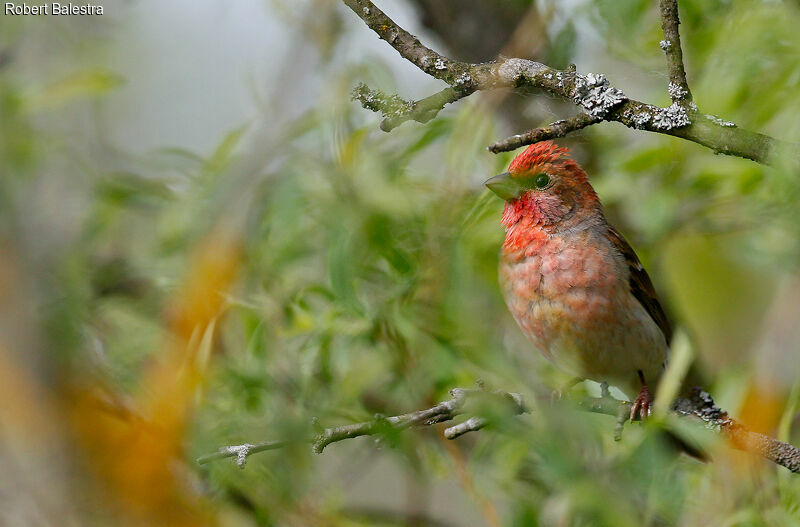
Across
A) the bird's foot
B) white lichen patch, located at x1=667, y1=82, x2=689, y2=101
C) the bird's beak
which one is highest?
white lichen patch, located at x1=667, y1=82, x2=689, y2=101

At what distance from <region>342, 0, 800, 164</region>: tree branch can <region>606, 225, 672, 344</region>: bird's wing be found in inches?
71.3

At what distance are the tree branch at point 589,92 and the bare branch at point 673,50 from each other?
11 millimetres

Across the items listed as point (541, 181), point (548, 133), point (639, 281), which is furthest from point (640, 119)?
point (639, 281)

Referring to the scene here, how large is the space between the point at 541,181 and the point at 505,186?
0.31 meters

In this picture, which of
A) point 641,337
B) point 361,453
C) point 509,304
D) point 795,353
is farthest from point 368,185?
point 795,353

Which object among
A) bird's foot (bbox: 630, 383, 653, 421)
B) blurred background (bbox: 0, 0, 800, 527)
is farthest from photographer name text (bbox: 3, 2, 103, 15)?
bird's foot (bbox: 630, 383, 653, 421)

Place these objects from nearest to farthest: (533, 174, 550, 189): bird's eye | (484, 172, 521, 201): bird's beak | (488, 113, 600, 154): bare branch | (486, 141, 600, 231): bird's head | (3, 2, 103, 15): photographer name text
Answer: (488, 113, 600, 154): bare branch, (3, 2, 103, 15): photographer name text, (484, 172, 521, 201): bird's beak, (486, 141, 600, 231): bird's head, (533, 174, 550, 189): bird's eye

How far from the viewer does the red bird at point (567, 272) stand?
4078mm

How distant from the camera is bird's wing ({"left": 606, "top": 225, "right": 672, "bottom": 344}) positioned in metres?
4.25

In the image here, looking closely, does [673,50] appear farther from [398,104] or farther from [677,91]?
[398,104]

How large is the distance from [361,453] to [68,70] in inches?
80.8

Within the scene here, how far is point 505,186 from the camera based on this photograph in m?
3.81

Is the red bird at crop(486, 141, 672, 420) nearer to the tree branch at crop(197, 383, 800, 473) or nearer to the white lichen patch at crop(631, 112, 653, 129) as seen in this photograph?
the tree branch at crop(197, 383, 800, 473)

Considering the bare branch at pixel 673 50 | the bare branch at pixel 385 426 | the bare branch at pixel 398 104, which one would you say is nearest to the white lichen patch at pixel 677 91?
the bare branch at pixel 673 50
